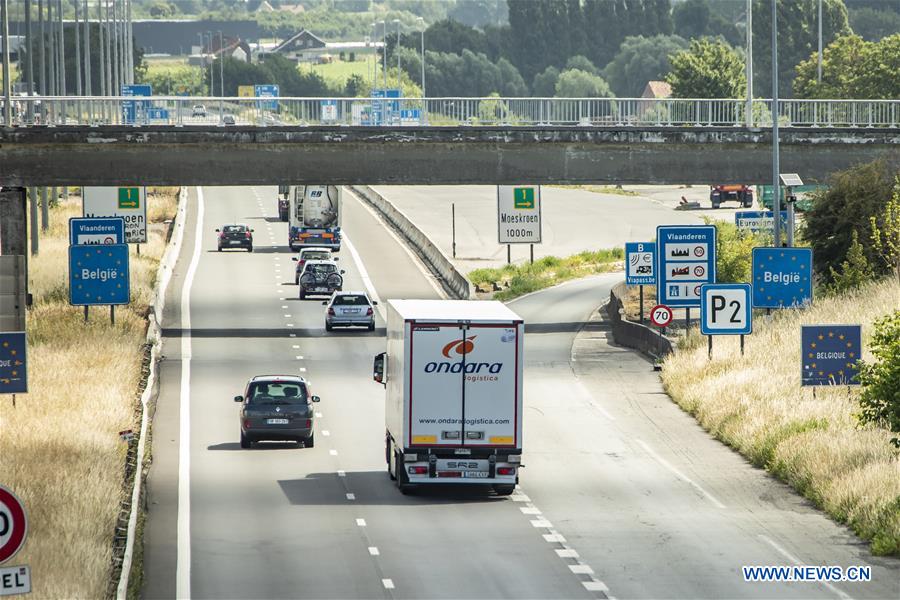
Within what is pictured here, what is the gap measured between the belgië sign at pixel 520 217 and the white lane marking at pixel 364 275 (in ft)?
19.9

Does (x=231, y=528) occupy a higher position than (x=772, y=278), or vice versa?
(x=772, y=278)

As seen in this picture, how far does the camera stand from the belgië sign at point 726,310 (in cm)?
4222

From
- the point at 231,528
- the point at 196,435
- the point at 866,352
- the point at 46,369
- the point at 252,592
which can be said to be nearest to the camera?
the point at 252,592

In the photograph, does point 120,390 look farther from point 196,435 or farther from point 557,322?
point 557,322

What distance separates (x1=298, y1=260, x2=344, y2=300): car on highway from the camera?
6956 centimetres

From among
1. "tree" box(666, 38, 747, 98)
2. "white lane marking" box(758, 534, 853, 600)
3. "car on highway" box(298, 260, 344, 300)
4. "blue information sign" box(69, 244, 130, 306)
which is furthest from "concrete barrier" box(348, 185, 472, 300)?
"tree" box(666, 38, 747, 98)

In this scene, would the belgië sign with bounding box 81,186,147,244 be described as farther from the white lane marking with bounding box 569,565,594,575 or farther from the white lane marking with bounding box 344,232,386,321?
the white lane marking with bounding box 569,565,594,575

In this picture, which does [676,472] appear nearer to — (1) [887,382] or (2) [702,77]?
(1) [887,382]

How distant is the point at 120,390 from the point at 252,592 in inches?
813

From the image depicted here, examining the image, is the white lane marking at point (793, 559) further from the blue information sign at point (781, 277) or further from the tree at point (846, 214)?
the tree at point (846, 214)

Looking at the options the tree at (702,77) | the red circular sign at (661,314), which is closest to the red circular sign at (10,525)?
the red circular sign at (661,314)

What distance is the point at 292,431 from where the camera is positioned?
3666 centimetres

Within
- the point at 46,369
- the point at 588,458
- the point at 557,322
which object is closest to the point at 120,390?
the point at 46,369

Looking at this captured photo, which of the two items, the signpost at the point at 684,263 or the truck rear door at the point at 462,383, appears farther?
the signpost at the point at 684,263
